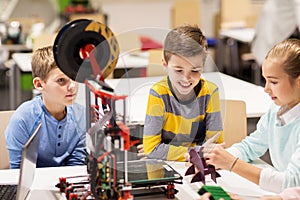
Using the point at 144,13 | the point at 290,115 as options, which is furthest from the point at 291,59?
the point at 144,13

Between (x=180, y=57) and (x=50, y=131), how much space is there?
0.79 meters

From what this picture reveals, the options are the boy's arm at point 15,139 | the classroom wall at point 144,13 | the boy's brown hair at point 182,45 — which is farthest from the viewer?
the classroom wall at point 144,13

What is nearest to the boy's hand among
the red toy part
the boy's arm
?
the red toy part

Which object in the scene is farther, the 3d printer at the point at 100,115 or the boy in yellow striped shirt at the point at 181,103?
the boy in yellow striped shirt at the point at 181,103

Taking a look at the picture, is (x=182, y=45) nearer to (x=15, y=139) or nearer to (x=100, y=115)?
(x=100, y=115)

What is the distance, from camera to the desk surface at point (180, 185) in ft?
5.89

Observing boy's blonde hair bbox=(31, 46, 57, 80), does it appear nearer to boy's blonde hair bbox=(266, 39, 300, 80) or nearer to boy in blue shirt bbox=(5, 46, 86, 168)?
boy in blue shirt bbox=(5, 46, 86, 168)

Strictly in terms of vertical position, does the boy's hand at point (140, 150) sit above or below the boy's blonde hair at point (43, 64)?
below

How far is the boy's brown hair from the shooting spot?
1.68 metres

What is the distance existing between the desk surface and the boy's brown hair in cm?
40

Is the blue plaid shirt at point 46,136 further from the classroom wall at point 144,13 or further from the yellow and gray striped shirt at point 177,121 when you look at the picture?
the classroom wall at point 144,13

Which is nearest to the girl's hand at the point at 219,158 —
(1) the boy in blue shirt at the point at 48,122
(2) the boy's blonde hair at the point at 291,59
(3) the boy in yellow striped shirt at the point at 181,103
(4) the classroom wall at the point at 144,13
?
(3) the boy in yellow striped shirt at the point at 181,103

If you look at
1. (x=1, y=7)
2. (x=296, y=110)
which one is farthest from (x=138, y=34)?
(x=1, y=7)

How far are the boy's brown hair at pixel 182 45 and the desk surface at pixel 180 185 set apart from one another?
40 cm
